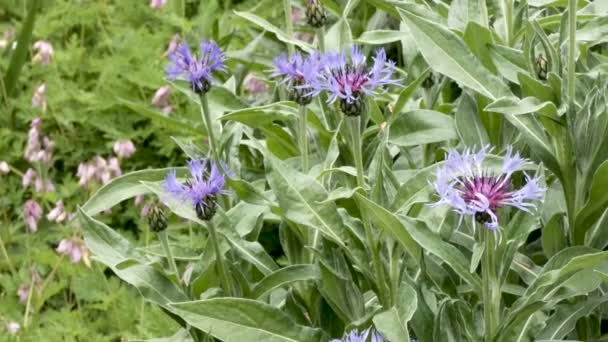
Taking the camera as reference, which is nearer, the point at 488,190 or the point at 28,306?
the point at 488,190

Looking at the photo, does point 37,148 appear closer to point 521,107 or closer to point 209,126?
point 209,126

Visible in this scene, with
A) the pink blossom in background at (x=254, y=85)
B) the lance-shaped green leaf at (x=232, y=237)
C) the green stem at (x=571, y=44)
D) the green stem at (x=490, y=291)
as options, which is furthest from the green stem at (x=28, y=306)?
the green stem at (x=571, y=44)

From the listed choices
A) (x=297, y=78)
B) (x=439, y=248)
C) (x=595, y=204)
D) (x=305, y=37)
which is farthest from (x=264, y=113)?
(x=305, y=37)

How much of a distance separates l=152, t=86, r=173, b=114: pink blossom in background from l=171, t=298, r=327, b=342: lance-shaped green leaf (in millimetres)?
1709

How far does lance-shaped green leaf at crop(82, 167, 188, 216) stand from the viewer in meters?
2.02

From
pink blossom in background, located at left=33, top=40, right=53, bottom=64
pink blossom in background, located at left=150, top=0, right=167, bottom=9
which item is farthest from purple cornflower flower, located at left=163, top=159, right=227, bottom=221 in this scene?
pink blossom in background, located at left=150, top=0, right=167, bottom=9

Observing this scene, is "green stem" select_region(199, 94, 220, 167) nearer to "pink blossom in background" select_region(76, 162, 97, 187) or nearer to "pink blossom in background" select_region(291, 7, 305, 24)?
"pink blossom in background" select_region(76, 162, 97, 187)

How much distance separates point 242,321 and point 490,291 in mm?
389

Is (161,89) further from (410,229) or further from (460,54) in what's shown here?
(410,229)

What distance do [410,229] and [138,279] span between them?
1.66ft

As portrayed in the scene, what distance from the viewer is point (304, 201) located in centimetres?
166

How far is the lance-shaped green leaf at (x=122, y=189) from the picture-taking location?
79.7 inches

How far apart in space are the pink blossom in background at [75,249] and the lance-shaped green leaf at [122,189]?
27.2 inches

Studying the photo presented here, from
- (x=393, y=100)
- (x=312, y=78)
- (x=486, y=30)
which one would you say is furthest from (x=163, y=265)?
(x=486, y=30)
